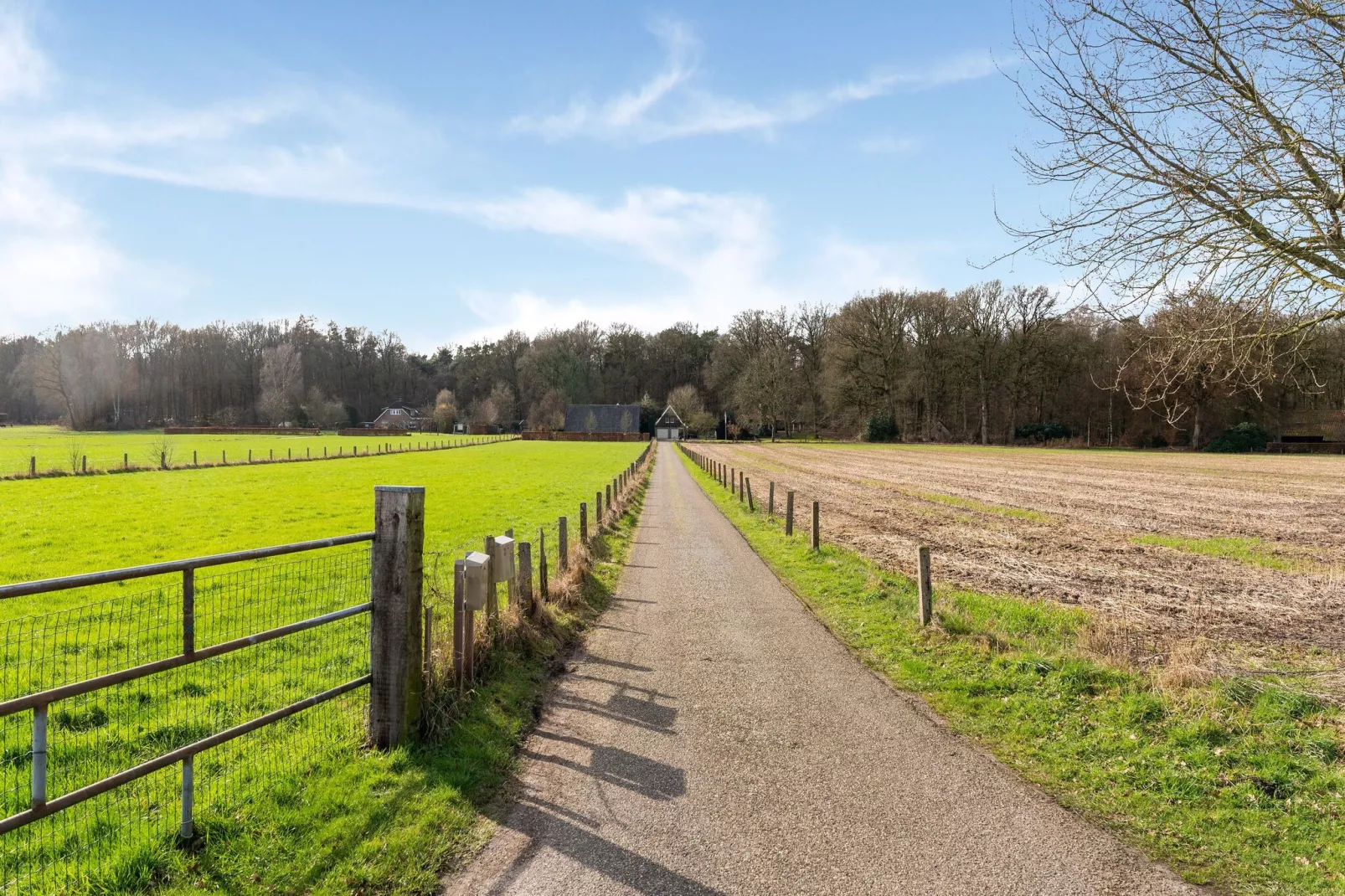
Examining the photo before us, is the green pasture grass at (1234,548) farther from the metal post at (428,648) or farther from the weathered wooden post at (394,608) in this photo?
the weathered wooden post at (394,608)

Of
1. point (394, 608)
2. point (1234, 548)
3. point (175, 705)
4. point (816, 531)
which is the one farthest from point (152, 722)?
point (1234, 548)

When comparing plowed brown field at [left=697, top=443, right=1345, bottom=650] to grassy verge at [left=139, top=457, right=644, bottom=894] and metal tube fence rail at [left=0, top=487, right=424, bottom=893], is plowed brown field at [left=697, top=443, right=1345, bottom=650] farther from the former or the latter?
metal tube fence rail at [left=0, top=487, right=424, bottom=893]

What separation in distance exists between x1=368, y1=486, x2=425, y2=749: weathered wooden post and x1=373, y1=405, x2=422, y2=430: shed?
12257cm

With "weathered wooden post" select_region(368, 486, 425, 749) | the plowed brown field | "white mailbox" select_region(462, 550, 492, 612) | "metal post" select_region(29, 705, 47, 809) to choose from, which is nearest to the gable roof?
the plowed brown field

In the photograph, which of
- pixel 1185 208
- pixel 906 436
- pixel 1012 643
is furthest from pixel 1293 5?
pixel 906 436

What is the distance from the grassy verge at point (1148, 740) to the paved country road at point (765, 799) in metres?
0.35

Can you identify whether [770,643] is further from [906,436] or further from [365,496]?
[906,436]

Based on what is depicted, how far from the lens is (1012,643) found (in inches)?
309

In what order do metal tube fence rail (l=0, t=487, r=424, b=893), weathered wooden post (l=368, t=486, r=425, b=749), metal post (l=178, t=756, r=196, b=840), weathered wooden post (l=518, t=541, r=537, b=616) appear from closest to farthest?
metal tube fence rail (l=0, t=487, r=424, b=893)
metal post (l=178, t=756, r=196, b=840)
weathered wooden post (l=368, t=486, r=425, b=749)
weathered wooden post (l=518, t=541, r=537, b=616)

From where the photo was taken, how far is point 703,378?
112188 millimetres

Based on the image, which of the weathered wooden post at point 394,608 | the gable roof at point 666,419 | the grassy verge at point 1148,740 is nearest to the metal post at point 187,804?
the weathered wooden post at point 394,608

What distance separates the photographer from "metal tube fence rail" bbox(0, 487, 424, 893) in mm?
3586

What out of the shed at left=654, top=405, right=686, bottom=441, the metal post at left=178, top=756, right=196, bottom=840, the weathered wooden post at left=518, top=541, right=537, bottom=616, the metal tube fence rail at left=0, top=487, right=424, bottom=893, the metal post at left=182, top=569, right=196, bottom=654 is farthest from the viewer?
the shed at left=654, top=405, right=686, bottom=441

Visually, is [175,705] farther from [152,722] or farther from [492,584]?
[492,584]
